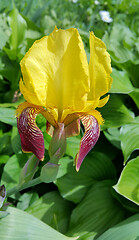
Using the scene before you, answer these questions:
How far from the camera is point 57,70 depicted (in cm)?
79

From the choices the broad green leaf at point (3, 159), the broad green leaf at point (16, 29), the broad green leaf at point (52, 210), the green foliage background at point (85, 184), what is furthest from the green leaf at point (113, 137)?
the broad green leaf at point (16, 29)

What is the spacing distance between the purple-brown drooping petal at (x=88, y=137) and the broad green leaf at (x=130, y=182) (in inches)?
12.8

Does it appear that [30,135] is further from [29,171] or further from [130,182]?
[130,182]

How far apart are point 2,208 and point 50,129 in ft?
1.03

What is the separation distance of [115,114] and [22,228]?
729 millimetres

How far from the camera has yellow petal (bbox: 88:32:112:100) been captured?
2.56ft

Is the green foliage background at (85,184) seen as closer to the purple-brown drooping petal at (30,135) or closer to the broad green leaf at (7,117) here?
the broad green leaf at (7,117)

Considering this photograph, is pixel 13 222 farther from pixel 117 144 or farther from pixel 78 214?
pixel 117 144

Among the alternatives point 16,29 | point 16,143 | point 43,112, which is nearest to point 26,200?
point 16,143

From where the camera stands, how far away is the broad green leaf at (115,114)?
131 cm

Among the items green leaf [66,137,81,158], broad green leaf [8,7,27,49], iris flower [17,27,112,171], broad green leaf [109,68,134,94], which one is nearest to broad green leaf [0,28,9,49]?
broad green leaf [8,7,27,49]

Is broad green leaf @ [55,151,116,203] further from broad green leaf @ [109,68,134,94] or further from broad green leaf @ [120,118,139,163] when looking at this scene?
broad green leaf @ [109,68,134,94]

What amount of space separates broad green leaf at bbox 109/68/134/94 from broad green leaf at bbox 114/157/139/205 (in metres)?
0.34

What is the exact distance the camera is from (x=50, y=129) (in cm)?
92
